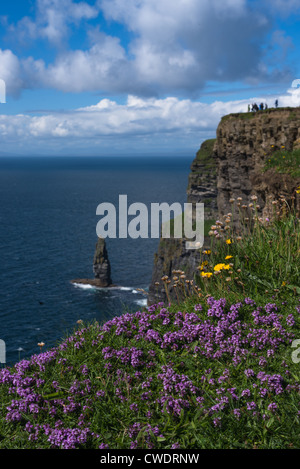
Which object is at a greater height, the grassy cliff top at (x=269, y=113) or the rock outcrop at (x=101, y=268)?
the grassy cliff top at (x=269, y=113)

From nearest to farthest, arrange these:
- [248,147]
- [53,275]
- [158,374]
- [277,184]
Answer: [158,374], [277,184], [248,147], [53,275]

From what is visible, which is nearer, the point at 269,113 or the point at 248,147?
the point at 269,113

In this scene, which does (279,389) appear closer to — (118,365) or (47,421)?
(118,365)

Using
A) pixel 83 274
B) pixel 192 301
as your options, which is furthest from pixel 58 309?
pixel 192 301

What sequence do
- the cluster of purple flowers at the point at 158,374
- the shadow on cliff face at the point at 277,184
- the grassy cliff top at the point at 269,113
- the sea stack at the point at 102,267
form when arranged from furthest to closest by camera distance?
the sea stack at the point at 102,267
the grassy cliff top at the point at 269,113
the shadow on cliff face at the point at 277,184
the cluster of purple flowers at the point at 158,374

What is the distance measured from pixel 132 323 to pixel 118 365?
0.98 metres

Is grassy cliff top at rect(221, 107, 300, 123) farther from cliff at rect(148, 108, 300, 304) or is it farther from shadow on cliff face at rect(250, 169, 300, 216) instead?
shadow on cliff face at rect(250, 169, 300, 216)

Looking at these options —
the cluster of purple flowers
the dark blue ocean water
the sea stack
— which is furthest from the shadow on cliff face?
the sea stack

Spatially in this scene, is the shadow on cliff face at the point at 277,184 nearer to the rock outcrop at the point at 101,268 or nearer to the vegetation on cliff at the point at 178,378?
the vegetation on cliff at the point at 178,378

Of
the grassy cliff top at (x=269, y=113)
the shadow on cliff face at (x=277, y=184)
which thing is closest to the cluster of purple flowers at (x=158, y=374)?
the shadow on cliff face at (x=277, y=184)

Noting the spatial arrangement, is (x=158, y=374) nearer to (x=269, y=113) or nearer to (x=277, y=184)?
(x=277, y=184)

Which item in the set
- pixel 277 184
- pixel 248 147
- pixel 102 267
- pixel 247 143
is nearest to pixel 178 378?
pixel 277 184

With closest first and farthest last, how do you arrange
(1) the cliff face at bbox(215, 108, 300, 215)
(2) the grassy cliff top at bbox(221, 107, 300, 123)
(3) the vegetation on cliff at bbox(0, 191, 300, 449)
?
(3) the vegetation on cliff at bbox(0, 191, 300, 449) → (1) the cliff face at bbox(215, 108, 300, 215) → (2) the grassy cliff top at bbox(221, 107, 300, 123)

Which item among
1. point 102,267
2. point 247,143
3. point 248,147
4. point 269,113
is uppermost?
point 269,113
